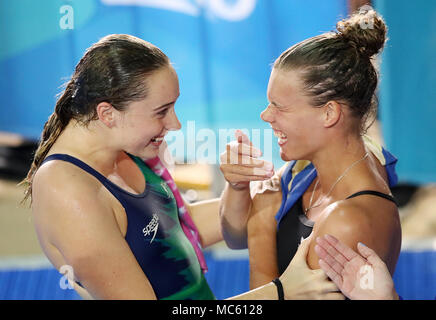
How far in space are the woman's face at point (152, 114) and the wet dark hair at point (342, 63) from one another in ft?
0.90

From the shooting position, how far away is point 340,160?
1.31 m

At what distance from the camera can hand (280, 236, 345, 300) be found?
3.77ft

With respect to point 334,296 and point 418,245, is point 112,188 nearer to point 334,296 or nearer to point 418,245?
point 334,296

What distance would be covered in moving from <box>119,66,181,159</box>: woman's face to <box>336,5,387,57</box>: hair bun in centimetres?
41

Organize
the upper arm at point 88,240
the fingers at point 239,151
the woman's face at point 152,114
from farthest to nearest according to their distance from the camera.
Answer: the fingers at point 239,151 < the woman's face at point 152,114 < the upper arm at point 88,240

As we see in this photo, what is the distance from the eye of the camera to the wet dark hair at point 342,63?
123 cm

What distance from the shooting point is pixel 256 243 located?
1497 mm

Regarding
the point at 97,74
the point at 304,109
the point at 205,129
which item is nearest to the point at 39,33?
the point at 205,129

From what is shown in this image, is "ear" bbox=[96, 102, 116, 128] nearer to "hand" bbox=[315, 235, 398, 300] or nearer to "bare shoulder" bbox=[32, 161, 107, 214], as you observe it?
"bare shoulder" bbox=[32, 161, 107, 214]

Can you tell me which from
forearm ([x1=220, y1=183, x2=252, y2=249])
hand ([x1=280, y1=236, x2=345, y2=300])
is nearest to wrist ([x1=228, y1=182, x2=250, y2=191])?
forearm ([x1=220, y1=183, x2=252, y2=249])

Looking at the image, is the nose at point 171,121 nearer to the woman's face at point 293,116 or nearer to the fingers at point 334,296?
the woman's face at point 293,116

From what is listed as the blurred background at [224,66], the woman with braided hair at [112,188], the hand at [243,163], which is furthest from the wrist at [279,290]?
the blurred background at [224,66]

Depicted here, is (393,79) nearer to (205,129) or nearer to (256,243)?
(205,129)

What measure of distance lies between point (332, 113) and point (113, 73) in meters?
0.50
